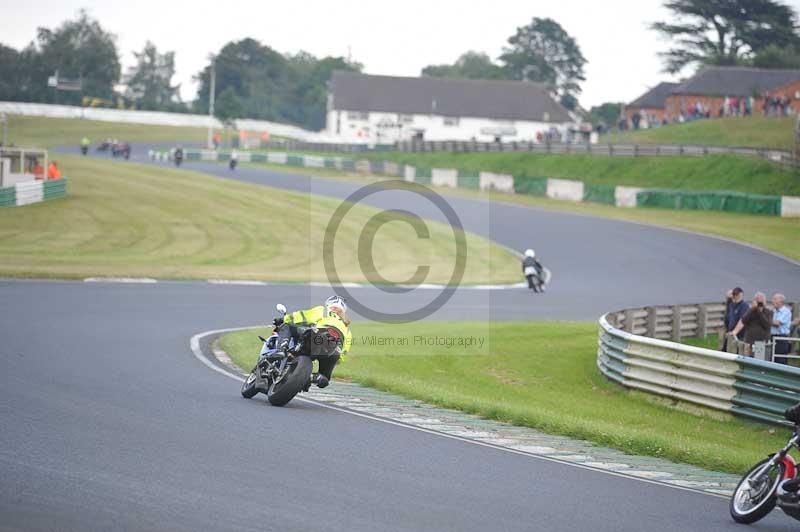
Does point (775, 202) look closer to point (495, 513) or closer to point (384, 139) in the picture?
point (495, 513)

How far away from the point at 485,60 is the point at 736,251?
14429 cm

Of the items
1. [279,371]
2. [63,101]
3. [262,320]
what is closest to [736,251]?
[262,320]

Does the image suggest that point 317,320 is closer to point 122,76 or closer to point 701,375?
point 701,375

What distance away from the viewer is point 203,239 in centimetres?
4062

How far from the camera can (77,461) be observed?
8.63 m

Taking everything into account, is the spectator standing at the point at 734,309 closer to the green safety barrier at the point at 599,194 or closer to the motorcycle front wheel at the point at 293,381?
the motorcycle front wheel at the point at 293,381

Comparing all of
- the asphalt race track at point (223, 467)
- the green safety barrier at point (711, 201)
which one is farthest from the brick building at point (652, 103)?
the asphalt race track at point (223, 467)

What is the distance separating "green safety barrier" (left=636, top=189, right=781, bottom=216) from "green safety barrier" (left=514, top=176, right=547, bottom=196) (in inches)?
313

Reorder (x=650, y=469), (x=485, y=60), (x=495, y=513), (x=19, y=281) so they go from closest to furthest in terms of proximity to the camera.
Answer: (x=495, y=513)
(x=650, y=469)
(x=19, y=281)
(x=485, y=60)

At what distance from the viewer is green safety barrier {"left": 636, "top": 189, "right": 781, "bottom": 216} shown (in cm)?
4834

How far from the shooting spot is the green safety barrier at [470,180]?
217 ft

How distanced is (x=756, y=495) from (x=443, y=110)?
107 metres

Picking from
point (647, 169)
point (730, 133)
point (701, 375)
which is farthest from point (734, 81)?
point (701, 375)

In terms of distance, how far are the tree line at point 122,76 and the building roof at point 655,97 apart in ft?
172
